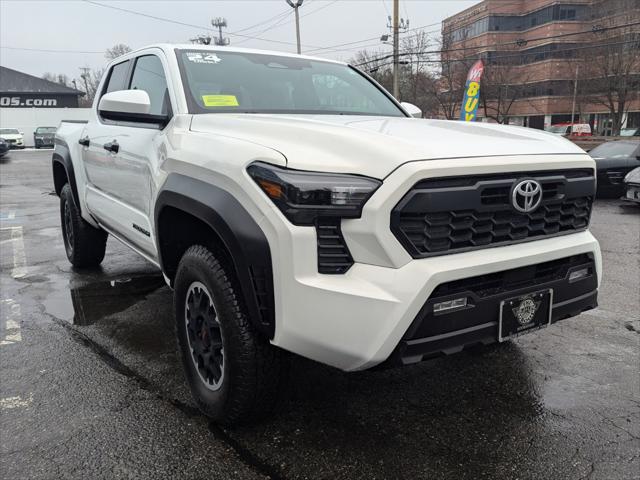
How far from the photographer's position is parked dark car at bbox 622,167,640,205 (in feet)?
32.9

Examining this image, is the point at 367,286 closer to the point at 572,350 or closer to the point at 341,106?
the point at 341,106

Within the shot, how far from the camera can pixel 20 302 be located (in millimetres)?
4871

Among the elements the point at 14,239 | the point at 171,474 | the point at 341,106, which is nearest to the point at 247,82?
the point at 341,106

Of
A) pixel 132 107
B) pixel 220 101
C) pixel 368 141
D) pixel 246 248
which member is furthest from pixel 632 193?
pixel 246 248

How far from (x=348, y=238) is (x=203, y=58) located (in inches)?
79.5

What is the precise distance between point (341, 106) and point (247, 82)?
656mm

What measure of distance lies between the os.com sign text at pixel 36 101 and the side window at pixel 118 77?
55.2 meters

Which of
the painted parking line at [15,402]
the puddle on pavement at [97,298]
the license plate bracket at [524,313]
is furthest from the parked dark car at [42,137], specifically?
the license plate bracket at [524,313]

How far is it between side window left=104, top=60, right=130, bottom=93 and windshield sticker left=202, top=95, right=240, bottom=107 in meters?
1.52

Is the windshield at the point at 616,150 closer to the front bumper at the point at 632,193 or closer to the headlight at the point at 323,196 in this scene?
the front bumper at the point at 632,193

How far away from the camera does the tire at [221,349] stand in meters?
2.43

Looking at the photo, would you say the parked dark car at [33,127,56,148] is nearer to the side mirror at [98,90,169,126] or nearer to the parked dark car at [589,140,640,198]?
the parked dark car at [589,140,640,198]

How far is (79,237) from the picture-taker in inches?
218

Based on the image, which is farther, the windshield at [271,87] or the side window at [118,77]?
the side window at [118,77]
